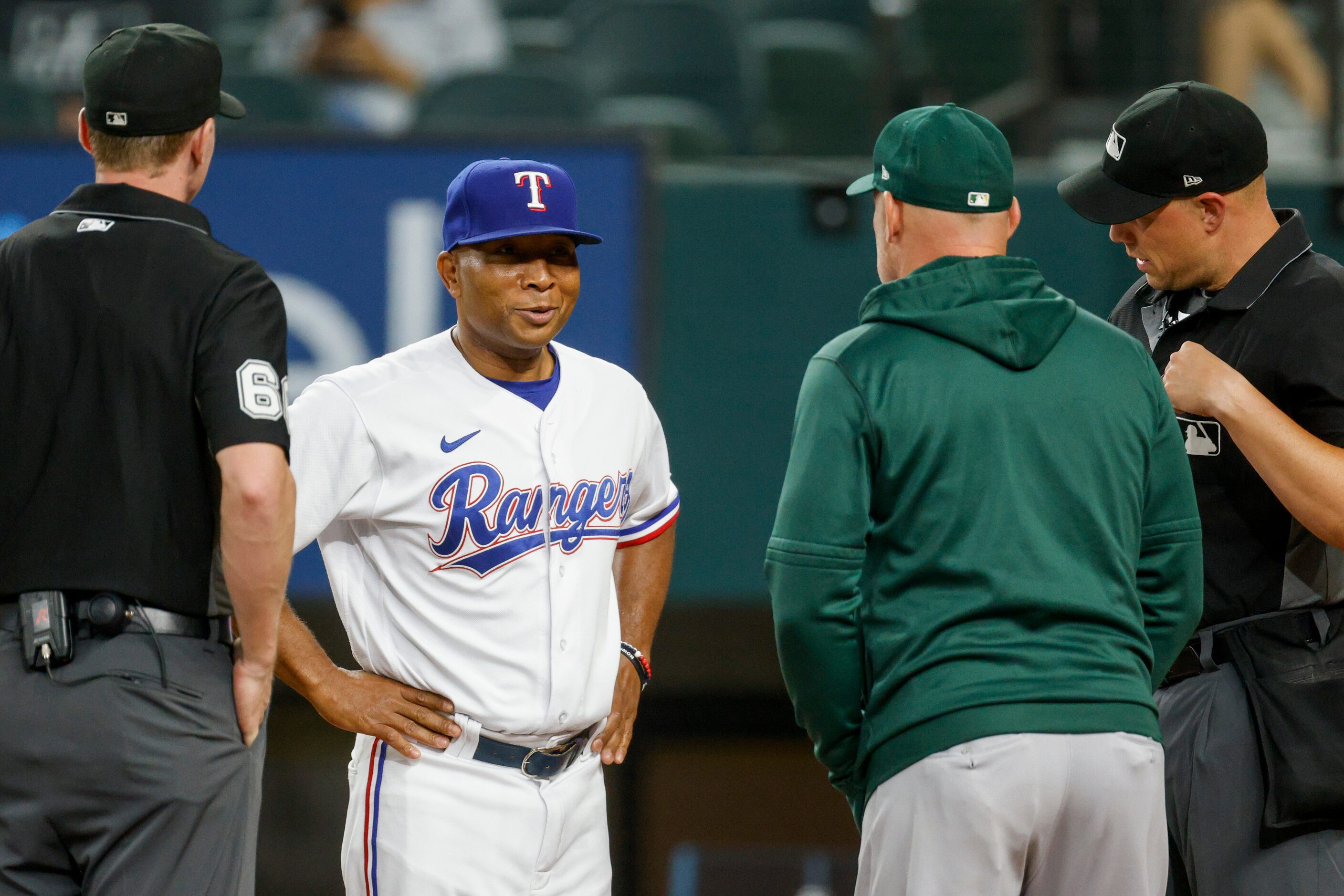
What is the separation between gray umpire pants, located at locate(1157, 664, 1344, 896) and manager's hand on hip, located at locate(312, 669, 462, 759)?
127cm

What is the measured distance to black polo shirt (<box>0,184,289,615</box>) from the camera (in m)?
2.38

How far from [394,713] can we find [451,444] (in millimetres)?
456

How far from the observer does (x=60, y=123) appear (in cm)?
549

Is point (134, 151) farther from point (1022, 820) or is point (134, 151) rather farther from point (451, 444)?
point (1022, 820)

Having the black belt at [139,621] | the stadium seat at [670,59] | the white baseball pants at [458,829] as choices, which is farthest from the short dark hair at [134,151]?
the stadium seat at [670,59]

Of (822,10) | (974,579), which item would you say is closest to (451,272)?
(974,579)

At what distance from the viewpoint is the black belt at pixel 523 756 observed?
2.59m

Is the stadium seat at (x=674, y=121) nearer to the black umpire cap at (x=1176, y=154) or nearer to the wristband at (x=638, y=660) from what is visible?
the black umpire cap at (x=1176, y=154)

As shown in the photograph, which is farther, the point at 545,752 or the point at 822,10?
the point at 822,10

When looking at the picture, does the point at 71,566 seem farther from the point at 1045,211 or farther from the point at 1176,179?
the point at 1045,211

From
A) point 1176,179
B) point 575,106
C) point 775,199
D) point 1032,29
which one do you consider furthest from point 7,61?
point 1176,179

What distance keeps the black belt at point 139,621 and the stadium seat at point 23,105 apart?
154 inches

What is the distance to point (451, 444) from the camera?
2.59 m

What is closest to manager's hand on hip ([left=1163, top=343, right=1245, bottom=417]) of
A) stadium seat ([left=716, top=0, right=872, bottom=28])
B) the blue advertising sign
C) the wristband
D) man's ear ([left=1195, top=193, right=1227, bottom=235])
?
man's ear ([left=1195, top=193, right=1227, bottom=235])
